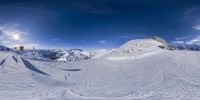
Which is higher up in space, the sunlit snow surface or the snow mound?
the snow mound

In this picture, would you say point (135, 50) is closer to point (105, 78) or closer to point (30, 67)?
point (105, 78)

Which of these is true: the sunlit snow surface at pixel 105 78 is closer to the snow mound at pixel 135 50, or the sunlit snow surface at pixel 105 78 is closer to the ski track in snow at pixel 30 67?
A: the ski track in snow at pixel 30 67

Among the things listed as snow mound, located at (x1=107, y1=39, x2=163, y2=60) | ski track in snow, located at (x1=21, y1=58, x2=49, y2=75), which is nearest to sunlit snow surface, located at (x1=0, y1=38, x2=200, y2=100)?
ski track in snow, located at (x1=21, y1=58, x2=49, y2=75)

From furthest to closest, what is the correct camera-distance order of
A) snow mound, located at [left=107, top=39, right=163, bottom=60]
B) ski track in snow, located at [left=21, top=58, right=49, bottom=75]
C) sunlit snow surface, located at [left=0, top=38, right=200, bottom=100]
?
1. snow mound, located at [left=107, top=39, right=163, bottom=60]
2. ski track in snow, located at [left=21, top=58, right=49, bottom=75]
3. sunlit snow surface, located at [left=0, top=38, right=200, bottom=100]

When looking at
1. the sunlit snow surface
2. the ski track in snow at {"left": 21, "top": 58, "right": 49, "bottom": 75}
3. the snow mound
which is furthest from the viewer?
the snow mound

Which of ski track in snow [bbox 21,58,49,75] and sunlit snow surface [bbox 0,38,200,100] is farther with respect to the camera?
ski track in snow [bbox 21,58,49,75]

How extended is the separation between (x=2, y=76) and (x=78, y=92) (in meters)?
9.09

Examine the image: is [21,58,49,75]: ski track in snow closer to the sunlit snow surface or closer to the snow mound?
the sunlit snow surface

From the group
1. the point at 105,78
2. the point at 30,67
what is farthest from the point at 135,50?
the point at 30,67

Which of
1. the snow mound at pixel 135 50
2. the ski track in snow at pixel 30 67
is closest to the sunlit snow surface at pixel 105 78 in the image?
the ski track in snow at pixel 30 67

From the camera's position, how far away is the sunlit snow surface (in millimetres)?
29062

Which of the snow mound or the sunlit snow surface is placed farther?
the snow mound

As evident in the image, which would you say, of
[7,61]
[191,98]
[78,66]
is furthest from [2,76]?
Answer: [191,98]

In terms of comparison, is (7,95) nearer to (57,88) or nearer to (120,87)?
(57,88)
